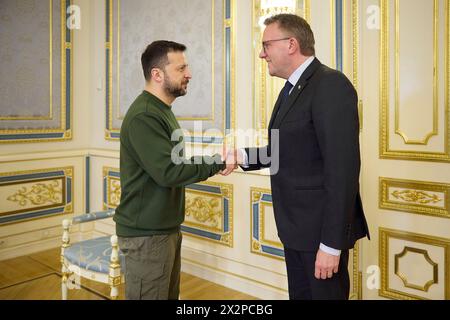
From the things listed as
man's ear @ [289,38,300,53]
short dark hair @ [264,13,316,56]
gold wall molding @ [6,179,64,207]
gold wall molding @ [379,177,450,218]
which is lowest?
gold wall molding @ [6,179,64,207]

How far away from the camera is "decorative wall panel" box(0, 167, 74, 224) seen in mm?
3924

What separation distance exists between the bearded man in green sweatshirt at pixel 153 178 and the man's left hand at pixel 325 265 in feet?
2.24

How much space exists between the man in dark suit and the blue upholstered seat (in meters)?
1.26

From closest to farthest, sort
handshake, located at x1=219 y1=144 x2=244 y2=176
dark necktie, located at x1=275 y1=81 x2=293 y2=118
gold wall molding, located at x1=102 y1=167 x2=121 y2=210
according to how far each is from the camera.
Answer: dark necktie, located at x1=275 y1=81 x2=293 y2=118 < handshake, located at x1=219 y1=144 x2=244 y2=176 < gold wall molding, located at x1=102 y1=167 x2=121 y2=210

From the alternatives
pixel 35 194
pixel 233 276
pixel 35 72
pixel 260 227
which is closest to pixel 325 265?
pixel 260 227

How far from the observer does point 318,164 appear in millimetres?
1628

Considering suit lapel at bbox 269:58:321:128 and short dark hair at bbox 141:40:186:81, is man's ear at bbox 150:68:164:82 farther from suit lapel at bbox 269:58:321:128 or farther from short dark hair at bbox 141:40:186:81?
suit lapel at bbox 269:58:321:128

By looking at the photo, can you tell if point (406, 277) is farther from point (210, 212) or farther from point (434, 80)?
point (210, 212)

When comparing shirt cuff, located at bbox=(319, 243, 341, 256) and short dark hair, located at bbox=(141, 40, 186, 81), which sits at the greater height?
short dark hair, located at bbox=(141, 40, 186, 81)

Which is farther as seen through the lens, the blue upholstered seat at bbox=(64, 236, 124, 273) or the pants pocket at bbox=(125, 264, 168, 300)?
the blue upholstered seat at bbox=(64, 236, 124, 273)

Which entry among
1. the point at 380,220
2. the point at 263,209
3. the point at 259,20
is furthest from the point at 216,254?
the point at 259,20

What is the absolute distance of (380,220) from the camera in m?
2.67

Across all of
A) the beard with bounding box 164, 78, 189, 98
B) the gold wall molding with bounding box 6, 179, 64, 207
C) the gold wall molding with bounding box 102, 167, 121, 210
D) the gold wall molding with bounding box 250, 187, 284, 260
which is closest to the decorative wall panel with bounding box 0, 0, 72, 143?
the gold wall molding with bounding box 6, 179, 64, 207

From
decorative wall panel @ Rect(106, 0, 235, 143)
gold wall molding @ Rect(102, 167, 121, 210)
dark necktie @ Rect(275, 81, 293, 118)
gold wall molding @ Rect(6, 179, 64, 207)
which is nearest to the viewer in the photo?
dark necktie @ Rect(275, 81, 293, 118)
